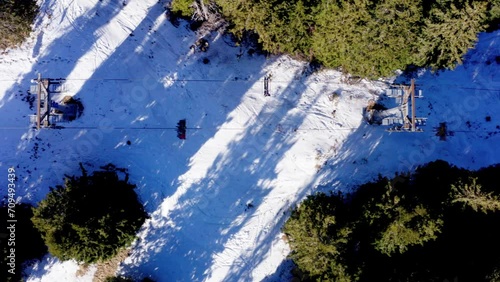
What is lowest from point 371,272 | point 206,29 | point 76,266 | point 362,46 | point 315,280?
point 76,266

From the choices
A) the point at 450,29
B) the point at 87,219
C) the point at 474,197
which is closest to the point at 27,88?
the point at 87,219

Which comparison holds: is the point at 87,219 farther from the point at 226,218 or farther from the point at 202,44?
the point at 202,44

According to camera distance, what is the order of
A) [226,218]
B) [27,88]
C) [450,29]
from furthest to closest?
[226,218]
[27,88]
[450,29]

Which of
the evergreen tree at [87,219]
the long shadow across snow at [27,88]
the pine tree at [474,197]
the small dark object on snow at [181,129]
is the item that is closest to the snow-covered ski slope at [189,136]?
the long shadow across snow at [27,88]

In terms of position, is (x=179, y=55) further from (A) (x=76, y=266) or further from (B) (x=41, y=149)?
(A) (x=76, y=266)

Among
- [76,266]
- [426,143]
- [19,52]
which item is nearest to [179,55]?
[19,52]

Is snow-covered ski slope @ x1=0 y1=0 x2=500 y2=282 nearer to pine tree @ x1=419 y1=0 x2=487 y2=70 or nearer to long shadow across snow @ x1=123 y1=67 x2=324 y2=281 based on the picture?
long shadow across snow @ x1=123 y1=67 x2=324 y2=281

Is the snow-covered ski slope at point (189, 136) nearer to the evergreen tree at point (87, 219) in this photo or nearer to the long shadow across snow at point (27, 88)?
the long shadow across snow at point (27, 88)
